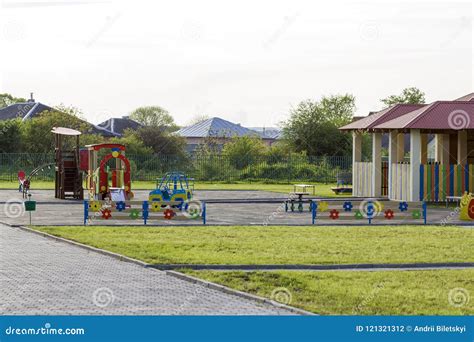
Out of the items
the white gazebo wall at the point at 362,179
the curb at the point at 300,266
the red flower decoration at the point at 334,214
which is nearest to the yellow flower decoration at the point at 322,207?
the red flower decoration at the point at 334,214

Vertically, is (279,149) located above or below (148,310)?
above

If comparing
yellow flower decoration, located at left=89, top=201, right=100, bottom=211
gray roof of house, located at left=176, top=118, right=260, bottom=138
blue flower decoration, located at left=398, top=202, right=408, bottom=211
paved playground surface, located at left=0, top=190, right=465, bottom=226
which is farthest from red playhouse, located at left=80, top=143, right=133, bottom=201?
gray roof of house, located at left=176, top=118, right=260, bottom=138

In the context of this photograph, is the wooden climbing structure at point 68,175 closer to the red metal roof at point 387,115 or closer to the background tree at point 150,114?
the red metal roof at point 387,115

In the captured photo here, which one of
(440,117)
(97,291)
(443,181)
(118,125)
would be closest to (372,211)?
(443,181)

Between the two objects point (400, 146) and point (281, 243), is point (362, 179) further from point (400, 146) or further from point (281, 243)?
point (281, 243)

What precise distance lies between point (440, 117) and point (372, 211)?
10398 mm

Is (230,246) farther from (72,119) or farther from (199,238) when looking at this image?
(72,119)

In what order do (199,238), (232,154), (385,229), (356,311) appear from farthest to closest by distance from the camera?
1. (232,154)
2. (385,229)
3. (199,238)
4. (356,311)

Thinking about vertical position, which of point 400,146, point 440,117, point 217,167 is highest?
point 440,117

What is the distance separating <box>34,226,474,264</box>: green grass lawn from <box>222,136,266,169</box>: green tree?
37.3 metres

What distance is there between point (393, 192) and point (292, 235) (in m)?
15.4

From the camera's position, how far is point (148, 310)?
11.5m

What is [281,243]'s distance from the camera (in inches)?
755

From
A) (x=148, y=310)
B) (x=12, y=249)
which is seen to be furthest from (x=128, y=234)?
(x=148, y=310)
